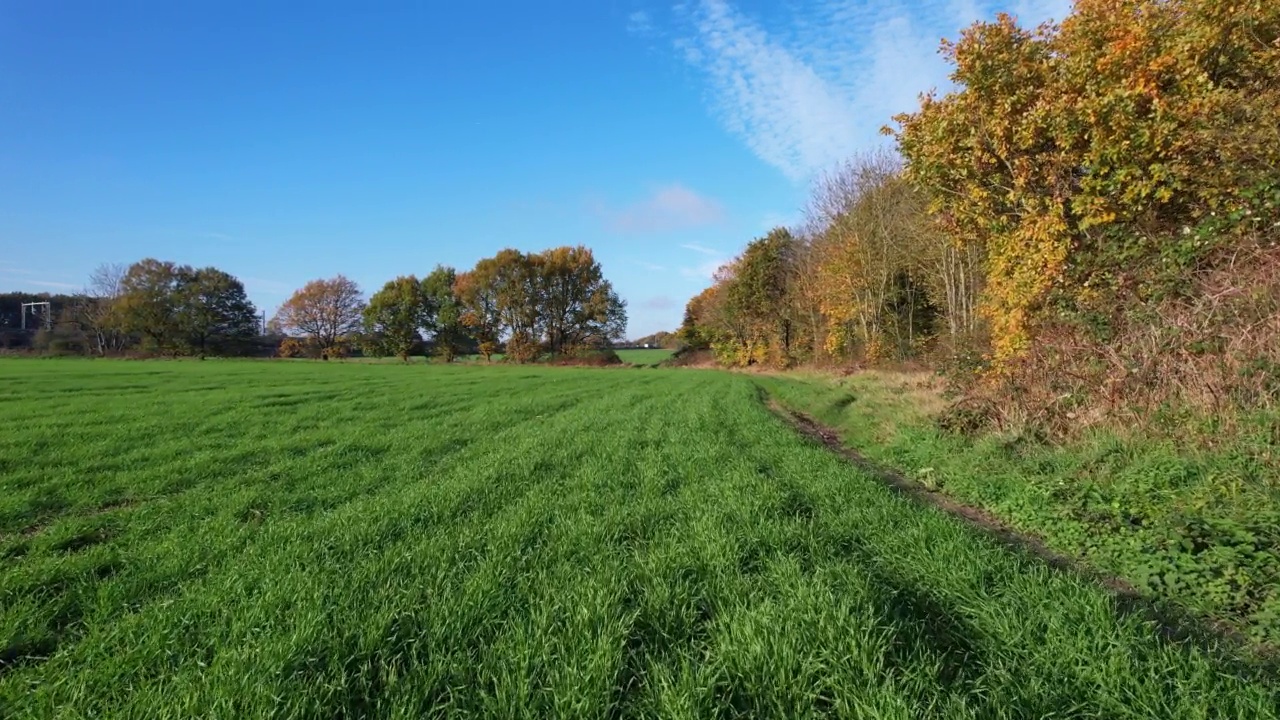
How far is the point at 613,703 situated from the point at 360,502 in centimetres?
488

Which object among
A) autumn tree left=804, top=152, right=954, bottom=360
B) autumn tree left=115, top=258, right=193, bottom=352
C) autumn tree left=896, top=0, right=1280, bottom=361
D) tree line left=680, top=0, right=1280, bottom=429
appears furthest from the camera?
autumn tree left=115, top=258, right=193, bottom=352

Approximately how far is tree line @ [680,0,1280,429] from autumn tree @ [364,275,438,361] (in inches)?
2753

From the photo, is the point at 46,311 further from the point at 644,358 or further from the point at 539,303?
the point at 644,358

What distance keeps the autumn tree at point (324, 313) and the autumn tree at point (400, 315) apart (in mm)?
7101

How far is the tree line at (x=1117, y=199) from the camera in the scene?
729 cm

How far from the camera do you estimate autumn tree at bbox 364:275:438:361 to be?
238 feet

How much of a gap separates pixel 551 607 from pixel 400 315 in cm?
7588

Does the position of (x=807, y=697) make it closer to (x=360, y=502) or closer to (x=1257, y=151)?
(x=360, y=502)

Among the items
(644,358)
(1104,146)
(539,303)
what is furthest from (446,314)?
(1104,146)

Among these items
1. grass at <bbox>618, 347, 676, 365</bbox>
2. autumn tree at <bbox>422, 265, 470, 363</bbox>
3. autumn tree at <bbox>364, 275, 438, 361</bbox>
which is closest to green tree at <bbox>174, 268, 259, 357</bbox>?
autumn tree at <bbox>364, 275, 438, 361</bbox>

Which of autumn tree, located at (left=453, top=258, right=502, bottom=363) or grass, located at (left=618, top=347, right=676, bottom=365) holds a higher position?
autumn tree, located at (left=453, top=258, right=502, bottom=363)

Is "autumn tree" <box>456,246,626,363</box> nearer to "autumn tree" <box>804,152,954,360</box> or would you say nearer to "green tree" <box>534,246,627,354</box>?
"green tree" <box>534,246,627,354</box>

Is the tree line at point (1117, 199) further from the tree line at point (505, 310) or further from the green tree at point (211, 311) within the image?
the green tree at point (211, 311)

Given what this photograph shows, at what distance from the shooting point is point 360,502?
251 inches
